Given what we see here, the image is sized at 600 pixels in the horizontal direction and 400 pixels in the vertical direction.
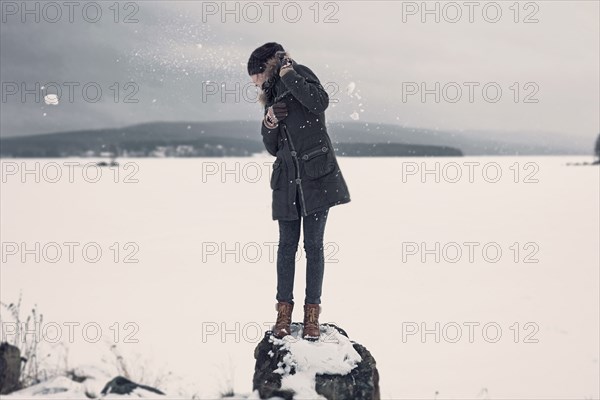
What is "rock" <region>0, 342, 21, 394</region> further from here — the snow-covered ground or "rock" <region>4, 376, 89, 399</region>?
the snow-covered ground

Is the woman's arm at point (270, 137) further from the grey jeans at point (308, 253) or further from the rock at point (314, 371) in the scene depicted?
the rock at point (314, 371)

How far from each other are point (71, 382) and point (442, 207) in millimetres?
21239

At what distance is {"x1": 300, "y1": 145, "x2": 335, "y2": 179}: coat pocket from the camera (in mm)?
4398

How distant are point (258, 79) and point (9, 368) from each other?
298cm

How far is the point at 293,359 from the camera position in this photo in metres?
4.61

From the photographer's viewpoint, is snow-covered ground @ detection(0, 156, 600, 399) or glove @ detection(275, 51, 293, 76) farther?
snow-covered ground @ detection(0, 156, 600, 399)

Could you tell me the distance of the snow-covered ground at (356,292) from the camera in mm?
7582

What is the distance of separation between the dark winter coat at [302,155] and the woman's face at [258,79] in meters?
0.04

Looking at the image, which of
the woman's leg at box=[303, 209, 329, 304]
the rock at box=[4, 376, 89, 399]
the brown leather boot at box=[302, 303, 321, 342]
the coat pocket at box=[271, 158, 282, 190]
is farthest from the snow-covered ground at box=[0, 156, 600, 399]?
the coat pocket at box=[271, 158, 282, 190]

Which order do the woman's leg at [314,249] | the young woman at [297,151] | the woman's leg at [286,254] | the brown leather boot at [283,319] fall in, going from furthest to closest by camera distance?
the brown leather boot at [283,319] < the woman's leg at [286,254] < the woman's leg at [314,249] < the young woman at [297,151]

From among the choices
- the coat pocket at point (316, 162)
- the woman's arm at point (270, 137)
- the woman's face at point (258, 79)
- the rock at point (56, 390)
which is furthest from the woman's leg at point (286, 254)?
the rock at point (56, 390)

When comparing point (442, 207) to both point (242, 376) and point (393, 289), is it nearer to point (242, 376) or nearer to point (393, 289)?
point (393, 289)

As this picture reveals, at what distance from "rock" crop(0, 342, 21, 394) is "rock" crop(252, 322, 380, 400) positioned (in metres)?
1.91

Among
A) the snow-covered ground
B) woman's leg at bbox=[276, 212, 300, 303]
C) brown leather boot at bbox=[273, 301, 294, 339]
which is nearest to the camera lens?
woman's leg at bbox=[276, 212, 300, 303]
